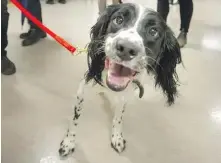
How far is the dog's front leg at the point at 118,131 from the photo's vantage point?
1979mm

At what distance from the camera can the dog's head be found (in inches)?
55.3

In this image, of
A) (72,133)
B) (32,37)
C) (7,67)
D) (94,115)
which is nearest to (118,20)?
(72,133)

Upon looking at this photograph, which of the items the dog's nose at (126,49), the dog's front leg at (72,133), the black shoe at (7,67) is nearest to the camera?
the dog's nose at (126,49)

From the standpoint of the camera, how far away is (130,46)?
136 cm

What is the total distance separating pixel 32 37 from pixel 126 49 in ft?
6.26

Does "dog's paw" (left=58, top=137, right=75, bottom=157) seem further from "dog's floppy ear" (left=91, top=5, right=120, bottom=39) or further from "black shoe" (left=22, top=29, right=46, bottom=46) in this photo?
"black shoe" (left=22, top=29, right=46, bottom=46)

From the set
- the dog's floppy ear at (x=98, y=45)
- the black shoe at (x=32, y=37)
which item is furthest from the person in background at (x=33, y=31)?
the dog's floppy ear at (x=98, y=45)

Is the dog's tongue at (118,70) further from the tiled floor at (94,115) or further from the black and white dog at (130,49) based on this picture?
the tiled floor at (94,115)

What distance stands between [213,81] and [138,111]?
2.68 ft

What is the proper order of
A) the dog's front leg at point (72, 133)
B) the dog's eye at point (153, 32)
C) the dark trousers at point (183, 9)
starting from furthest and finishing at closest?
1. the dark trousers at point (183, 9)
2. the dog's front leg at point (72, 133)
3. the dog's eye at point (153, 32)

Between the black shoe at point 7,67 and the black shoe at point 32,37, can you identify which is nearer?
the black shoe at point 7,67

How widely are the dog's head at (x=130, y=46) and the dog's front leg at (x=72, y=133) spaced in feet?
0.59

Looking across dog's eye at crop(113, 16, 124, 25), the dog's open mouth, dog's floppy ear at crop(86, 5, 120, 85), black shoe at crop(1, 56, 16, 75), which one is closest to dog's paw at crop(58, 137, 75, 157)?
dog's floppy ear at crop(86, 5, 120, 85)

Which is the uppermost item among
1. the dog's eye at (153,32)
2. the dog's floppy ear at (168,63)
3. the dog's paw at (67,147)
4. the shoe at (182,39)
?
the dog's eye at (153,32)
